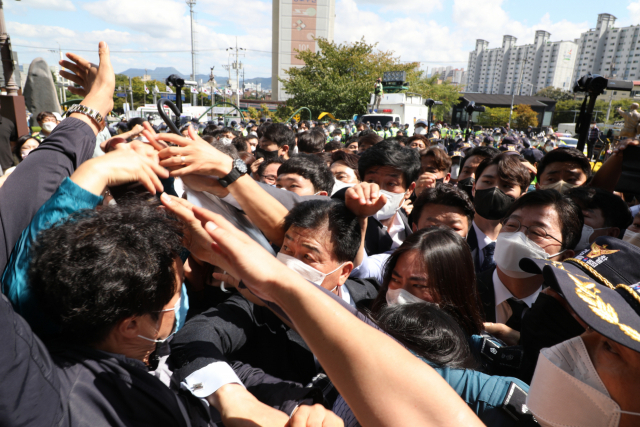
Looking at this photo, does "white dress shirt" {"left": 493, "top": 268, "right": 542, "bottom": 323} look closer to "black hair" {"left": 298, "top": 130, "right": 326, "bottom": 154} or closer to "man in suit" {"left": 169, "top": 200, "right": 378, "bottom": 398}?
"man in suit" {"left": 169, "top": 200, "right": 378, "bottom": 398}

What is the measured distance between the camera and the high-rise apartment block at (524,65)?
125 metres

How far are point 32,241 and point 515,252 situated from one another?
2.36m

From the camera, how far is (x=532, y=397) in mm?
1220

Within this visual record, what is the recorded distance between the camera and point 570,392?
1138 mm

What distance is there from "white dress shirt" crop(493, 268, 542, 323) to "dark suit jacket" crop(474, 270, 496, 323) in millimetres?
24

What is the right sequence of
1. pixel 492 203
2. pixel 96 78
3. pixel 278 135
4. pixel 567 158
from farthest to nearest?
pixel 278 135
pixel 567 158
pixel 492 203
pixel 96 78

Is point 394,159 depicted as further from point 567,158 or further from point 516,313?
point 567,158

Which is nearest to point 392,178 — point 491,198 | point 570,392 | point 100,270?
point 491,198

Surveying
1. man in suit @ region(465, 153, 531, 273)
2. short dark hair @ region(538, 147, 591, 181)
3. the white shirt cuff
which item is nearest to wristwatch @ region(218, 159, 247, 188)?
the white shirt cuff

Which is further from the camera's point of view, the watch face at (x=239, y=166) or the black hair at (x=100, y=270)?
the watch face at (x=239, y=166)

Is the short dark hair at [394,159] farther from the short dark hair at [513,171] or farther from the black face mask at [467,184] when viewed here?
the black face mask at [467,184]

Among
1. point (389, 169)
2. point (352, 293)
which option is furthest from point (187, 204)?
point (389, 169)

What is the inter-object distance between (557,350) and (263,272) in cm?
95

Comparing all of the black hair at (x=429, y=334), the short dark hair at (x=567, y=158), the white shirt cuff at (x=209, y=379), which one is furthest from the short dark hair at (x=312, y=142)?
the white shirt cuff at (x=209, y=379)
